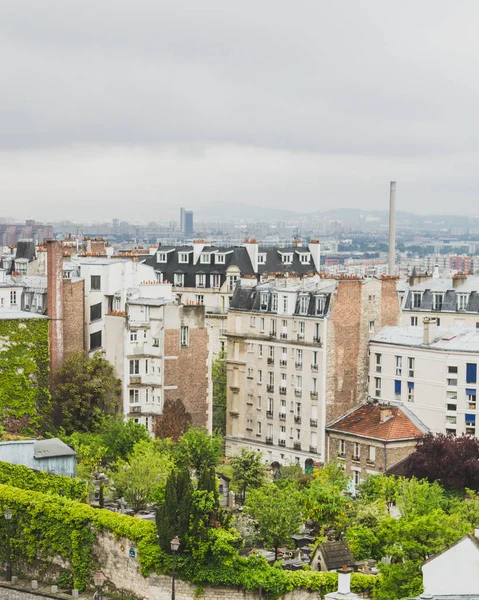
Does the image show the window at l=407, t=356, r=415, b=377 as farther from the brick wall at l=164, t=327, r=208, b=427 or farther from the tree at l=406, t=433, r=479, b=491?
the brick wall at l=164, t=327, r=208, b=427

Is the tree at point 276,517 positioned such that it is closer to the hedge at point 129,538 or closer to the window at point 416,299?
the hedge at point 129,538

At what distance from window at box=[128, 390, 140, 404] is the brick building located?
37.6ft

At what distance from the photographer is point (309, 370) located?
80562 millimetres

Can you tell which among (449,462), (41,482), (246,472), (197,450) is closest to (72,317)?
(197,450)

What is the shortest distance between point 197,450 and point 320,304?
1489 cm

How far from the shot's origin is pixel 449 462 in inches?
2712

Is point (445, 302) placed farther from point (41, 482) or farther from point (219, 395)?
point (41, 482)

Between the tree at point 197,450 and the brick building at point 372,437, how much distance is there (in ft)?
29.8

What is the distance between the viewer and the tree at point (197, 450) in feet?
227

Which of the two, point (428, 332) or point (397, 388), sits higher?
point (428, 332)

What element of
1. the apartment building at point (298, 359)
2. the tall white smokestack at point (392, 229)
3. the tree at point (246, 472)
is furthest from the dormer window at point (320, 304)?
the tall white smokestack at point (392, 229)

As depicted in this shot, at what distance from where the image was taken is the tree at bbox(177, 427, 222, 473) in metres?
69.1

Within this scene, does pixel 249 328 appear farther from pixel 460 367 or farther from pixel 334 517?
pixel 334 517

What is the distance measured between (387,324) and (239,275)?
2648 centimetres
